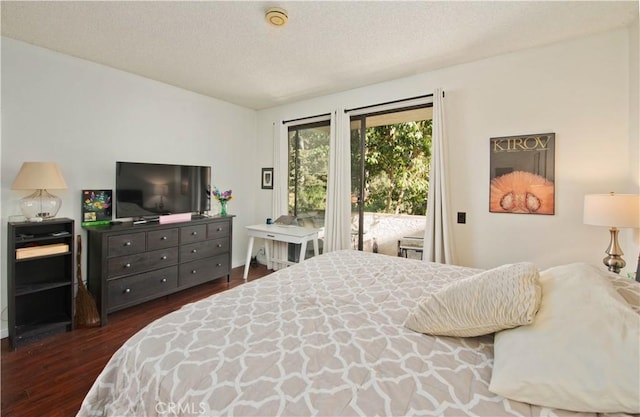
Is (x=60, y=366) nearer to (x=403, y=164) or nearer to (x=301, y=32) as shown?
(x=301, y=32)

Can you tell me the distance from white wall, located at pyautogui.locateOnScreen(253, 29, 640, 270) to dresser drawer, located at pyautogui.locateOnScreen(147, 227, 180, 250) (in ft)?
9.90

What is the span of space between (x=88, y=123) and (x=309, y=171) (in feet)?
8.51

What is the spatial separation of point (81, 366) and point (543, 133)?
412 centimetres

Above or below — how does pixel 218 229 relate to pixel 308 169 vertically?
below

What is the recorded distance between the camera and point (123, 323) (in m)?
2.72

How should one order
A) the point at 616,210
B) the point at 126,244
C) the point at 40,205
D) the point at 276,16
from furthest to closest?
the point at 126,244 < the point at 40,205 < the point at 276,16 < the point at 616,210

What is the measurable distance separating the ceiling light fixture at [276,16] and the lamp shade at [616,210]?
253cm

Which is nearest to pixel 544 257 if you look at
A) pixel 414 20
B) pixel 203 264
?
pixel 414 20

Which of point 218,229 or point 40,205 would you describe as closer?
point 40,205

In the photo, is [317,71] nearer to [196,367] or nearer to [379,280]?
[379,280]

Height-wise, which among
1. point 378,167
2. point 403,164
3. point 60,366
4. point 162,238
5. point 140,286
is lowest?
point 60,366

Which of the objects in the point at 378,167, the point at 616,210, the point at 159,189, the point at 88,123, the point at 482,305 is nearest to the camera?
the point at 482,305

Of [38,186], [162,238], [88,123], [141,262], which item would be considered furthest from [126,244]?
[88,123]

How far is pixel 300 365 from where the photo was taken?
3.29ft
